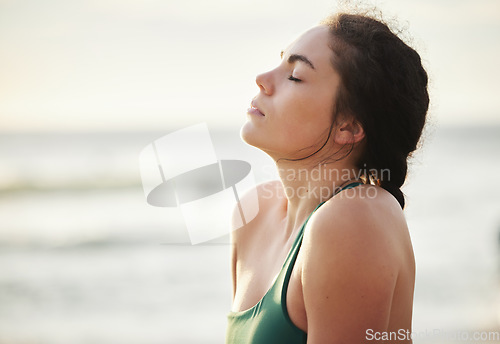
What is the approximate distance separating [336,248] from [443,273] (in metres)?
6.10

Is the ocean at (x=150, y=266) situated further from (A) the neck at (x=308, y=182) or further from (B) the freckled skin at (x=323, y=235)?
(B) the freckled skin at (x=323, y=235)

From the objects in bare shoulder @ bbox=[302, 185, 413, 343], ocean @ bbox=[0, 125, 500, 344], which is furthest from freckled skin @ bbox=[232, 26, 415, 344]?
ocean @ bbox=[0, 125, 500, 344]

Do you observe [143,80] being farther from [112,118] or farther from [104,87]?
[112,118]

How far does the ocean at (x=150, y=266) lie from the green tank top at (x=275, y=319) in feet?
2.60

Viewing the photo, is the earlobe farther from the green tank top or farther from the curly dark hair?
the green tank top

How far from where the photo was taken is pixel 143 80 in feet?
124

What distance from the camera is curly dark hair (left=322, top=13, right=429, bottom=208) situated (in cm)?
190

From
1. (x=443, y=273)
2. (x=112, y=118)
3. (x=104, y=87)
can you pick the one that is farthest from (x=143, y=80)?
(x=443, y=273)

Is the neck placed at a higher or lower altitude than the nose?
lower

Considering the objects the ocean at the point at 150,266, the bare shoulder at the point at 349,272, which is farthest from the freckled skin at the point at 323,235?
the ocean at the point at 150,266

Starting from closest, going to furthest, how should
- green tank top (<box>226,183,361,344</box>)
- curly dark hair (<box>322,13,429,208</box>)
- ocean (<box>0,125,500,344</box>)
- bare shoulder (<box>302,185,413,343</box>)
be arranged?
bare shoulder (<box>302,185,413,343</box>)
green tank top (<box>226,183,361,344</box>)
curly dark hair (<box>322,13,429,208</box>)
ocean (<box>0,125,500,344</box>)

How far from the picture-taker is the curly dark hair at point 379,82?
190 centimetres

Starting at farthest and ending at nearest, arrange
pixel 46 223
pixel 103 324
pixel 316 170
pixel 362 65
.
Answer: pixel 46 223 < pixel 103 324 < pixel 316 170 < pixel 362 65

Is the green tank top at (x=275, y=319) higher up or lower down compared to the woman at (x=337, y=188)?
lower down
